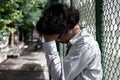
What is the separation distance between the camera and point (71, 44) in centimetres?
218

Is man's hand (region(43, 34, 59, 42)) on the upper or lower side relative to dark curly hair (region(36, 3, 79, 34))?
lower

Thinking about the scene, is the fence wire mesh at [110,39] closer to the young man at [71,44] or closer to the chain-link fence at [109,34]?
the chain-link fence at [109,34]

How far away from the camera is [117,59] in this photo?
7.66ft

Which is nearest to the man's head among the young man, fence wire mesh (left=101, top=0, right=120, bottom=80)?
the young man

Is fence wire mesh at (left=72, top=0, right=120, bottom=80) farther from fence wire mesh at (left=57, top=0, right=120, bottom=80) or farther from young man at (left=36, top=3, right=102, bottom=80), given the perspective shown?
young man at (left=36, top=3, right=102, bottom=80)

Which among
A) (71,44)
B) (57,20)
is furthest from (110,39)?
(57,20)

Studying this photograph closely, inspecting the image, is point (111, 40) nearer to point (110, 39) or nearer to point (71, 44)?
point (110, 39)

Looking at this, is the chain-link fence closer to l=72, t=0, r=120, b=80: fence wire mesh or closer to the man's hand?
l=72, t=0, r=120, b=80: fence wire mesh

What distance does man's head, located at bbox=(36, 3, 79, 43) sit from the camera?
2.13 meters

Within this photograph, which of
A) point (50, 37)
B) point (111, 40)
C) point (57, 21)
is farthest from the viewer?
point (111, 40)

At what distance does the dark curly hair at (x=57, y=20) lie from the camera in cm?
212

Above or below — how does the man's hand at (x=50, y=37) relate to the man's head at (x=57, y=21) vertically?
below

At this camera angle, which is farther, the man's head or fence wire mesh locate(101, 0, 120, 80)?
fence wire mesh locate(101, 0, 120, 80)

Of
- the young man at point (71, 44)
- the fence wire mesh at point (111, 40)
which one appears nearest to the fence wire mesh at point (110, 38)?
the fence wire mesh at point (111, 40)
